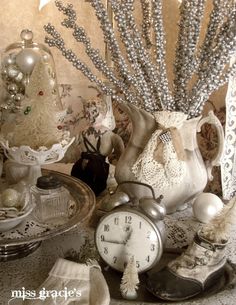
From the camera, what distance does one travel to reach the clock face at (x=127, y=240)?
71cm

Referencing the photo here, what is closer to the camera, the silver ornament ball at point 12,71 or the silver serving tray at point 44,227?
the silver serving tray at point 44,227

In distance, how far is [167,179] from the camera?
35.9 inches

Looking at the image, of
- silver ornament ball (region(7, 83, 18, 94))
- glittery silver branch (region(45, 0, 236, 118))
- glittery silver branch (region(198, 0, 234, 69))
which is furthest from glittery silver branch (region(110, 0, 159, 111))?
silver ornament ball (region(7, 83, 18, 94))

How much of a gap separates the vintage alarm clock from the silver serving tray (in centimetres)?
8

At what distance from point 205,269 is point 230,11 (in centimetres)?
46

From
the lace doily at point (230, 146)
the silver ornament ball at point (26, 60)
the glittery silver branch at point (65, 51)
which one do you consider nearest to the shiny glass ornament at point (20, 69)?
the silver ornament ball at point (26, 60)

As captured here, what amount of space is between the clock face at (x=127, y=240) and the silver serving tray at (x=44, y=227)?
3.0 inches

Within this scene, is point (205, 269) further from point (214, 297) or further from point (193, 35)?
point (193, 35)

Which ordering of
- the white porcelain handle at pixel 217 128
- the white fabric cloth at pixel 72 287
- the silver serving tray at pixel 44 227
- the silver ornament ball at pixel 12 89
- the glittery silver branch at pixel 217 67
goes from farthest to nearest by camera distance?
the silver ornament ball at pixel 12 89 < the white porcelain handle at pixel 217 128 < the glittery silver branch at pixel 217 67 < the silver serving tray at pixel 44 227 < the white fabric cloth at pixel 72 287

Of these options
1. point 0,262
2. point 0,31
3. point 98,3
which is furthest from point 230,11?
point 0,31

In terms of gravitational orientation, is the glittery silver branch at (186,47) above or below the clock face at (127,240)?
above

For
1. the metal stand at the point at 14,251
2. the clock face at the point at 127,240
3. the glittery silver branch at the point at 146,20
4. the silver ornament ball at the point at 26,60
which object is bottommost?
the metal stand at the point at 14,251

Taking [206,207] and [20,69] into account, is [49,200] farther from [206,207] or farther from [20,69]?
[20,69]

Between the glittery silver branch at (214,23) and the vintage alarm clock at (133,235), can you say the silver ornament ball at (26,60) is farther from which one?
the vintage alarm clock at (133,235)
